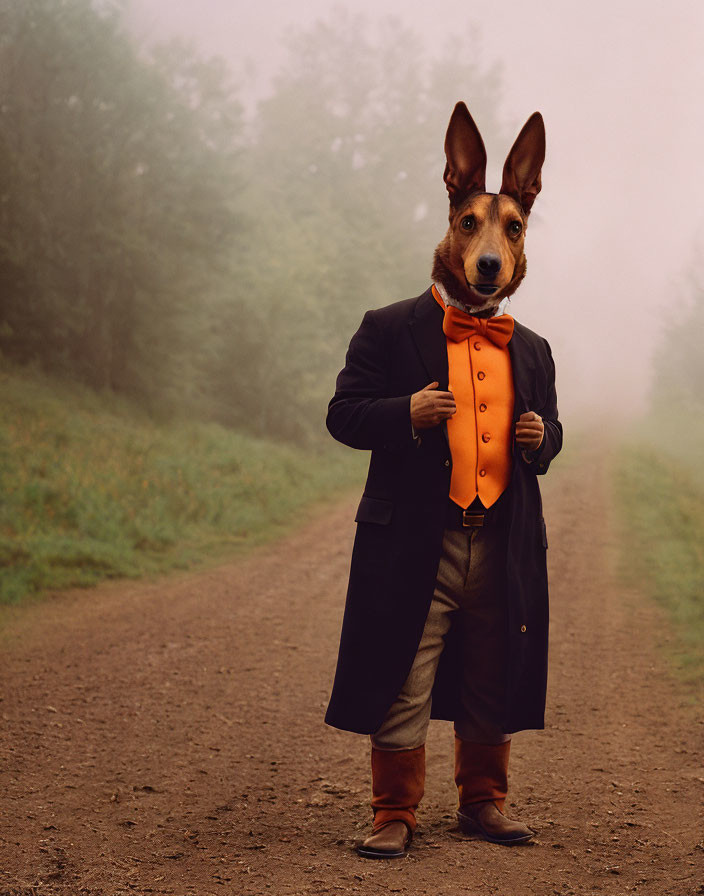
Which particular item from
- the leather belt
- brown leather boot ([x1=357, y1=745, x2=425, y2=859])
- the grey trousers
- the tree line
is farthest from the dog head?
the tree line

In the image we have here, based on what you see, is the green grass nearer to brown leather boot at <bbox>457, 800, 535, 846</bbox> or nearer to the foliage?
the foliage

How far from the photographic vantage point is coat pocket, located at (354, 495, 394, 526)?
2918 millimetres

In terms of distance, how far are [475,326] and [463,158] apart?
576 millimetres

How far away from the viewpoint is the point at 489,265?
2.78m

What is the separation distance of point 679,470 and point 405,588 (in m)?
13.5

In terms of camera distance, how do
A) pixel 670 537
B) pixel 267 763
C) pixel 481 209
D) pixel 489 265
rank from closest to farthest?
pixel 489 265 < pixel 481 209 < pixel 267 763 < pixel 670 537

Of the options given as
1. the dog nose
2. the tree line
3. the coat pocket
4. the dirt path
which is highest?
the tree line

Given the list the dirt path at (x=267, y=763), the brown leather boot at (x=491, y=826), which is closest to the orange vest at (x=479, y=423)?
the brown leather boot at (x=491, y=826)

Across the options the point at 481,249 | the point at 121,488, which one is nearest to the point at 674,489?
the point at 121,488

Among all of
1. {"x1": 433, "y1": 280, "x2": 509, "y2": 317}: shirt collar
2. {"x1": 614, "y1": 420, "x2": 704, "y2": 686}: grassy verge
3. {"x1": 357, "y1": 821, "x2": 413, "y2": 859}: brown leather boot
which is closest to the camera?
{"x1": 357, "y1": 821, "x2": 413, "y2": 859}: brown leather boot

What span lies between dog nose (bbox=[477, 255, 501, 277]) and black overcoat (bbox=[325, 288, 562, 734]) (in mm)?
303

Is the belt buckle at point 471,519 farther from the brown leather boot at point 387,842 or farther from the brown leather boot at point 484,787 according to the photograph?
the brown leather boot at point 387,842

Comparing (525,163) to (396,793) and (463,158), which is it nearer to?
(463,158)

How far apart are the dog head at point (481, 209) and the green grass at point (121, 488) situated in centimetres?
487
